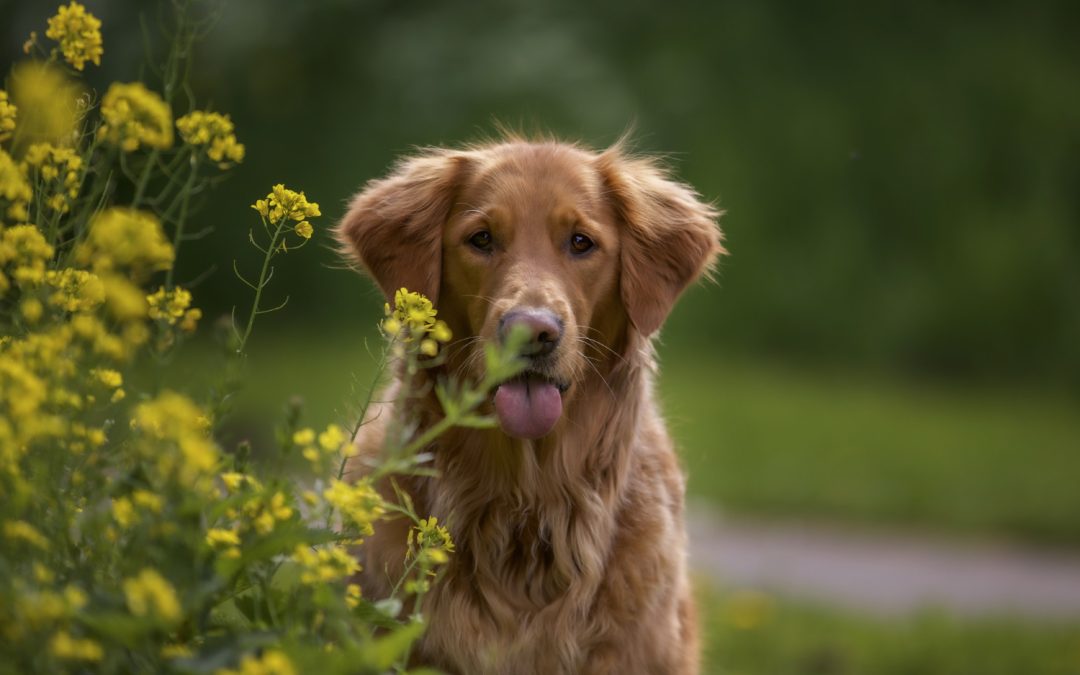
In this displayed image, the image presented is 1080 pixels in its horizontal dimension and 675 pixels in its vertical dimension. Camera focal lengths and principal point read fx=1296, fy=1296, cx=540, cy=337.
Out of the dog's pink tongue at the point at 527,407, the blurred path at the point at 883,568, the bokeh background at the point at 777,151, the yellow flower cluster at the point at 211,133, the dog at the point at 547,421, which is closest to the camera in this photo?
the yellow flower cluster at the point at 211,133

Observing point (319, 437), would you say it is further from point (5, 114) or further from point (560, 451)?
point (560, 451)

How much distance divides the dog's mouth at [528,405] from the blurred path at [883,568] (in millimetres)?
3508

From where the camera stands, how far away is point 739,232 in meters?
11.8

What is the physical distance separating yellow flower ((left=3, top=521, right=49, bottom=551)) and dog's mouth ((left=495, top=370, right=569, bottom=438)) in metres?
1.45

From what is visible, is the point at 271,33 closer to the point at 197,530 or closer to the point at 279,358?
the point at 279,358

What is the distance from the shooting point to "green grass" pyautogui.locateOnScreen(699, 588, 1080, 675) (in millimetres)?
5480

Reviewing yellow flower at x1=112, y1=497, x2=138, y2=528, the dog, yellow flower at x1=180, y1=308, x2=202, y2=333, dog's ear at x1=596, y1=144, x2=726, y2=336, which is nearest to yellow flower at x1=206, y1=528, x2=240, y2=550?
yellow flower at x1=112, y1=497, x2=138, y2=528

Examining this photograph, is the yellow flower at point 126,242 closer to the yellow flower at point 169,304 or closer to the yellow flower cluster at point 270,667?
the yellow flower at point 169,304

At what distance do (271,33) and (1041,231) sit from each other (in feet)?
23.1

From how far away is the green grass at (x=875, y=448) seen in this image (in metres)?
8.28

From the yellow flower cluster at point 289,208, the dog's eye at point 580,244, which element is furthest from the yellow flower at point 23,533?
the dog's eye at point 580,244

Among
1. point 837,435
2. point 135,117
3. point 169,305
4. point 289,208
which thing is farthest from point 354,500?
point 837,435

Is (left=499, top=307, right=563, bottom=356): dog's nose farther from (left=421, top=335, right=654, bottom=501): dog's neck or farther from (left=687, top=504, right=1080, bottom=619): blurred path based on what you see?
(left=687, top=504, right=1080, bottom=619): blurred path

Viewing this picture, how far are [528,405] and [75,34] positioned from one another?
1332 millimetres
